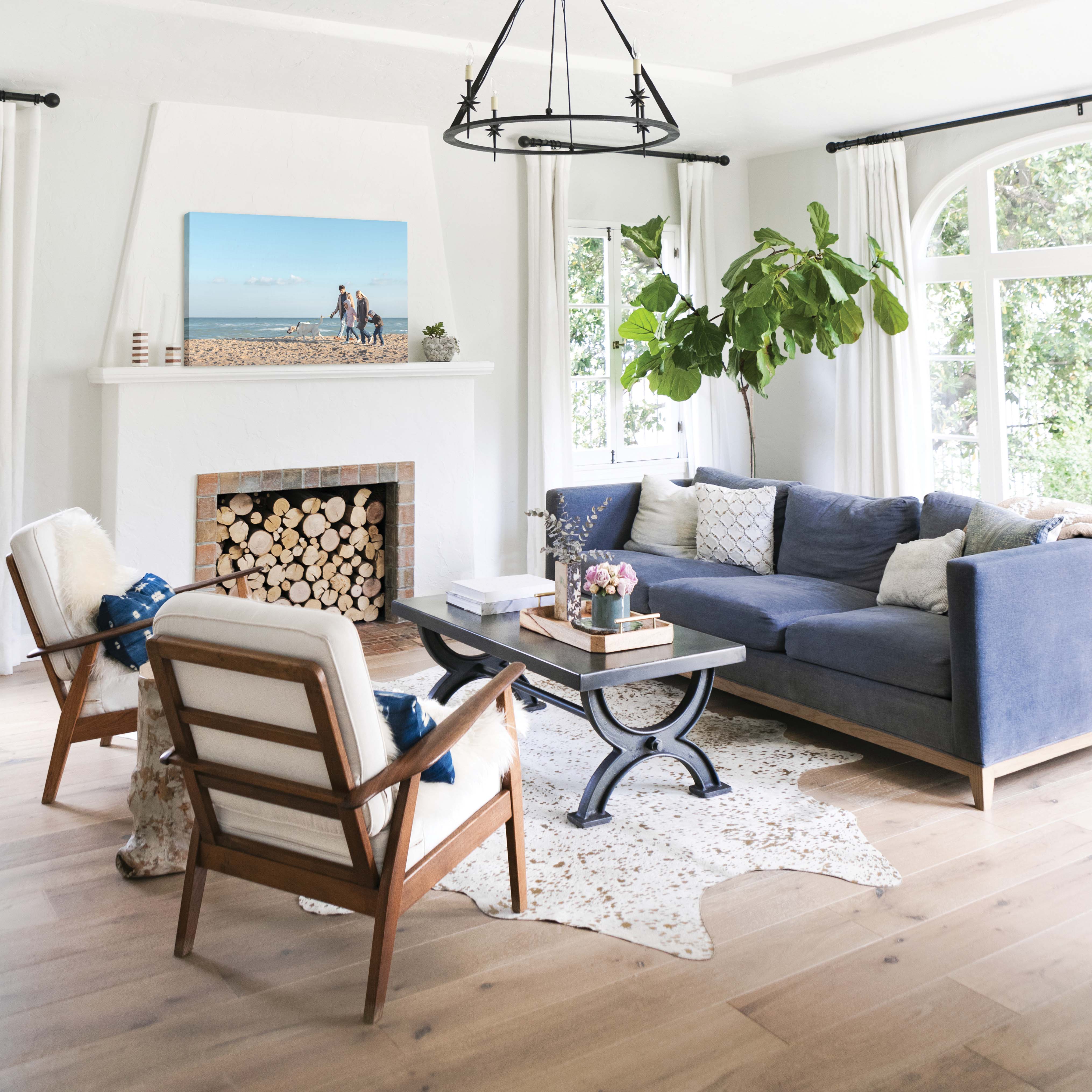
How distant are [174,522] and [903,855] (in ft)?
12.2

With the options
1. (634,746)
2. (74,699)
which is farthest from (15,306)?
(634,746)

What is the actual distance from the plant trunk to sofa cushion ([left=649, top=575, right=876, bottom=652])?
179 cm

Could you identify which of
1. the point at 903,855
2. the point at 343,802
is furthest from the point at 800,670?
the point at 343,802

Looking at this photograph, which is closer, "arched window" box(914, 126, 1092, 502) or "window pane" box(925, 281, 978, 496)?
"arched window" box(914, 126, 1092, 502)

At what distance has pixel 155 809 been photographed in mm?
2980

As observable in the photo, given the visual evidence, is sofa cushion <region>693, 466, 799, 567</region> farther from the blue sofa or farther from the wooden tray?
the wooden tray

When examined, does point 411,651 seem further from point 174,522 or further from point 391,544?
point 174,522

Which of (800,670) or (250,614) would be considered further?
(800,670)

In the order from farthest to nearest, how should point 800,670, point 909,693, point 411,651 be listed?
point 411,651 < point 800,670 < point 909,693

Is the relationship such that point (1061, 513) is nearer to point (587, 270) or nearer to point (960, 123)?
point (960, 123)

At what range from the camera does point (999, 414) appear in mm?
5840

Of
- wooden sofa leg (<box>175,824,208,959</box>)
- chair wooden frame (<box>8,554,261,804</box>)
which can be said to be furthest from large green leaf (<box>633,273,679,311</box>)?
wooden sofa leg (<box>175,824,208,959</box>)

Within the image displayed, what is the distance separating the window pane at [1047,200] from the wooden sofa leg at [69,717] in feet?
16.2

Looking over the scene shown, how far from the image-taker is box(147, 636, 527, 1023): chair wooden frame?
Answer: 2.17 m
